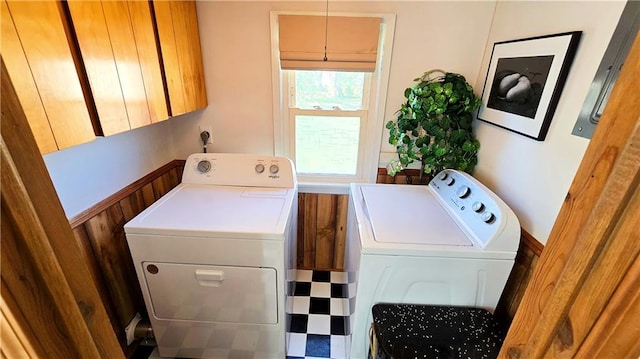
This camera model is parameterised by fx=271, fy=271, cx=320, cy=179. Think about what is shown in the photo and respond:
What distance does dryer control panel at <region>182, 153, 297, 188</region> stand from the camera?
173 cm

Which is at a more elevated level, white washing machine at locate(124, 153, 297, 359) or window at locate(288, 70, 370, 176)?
window at locate(288, 70, 370, 176)

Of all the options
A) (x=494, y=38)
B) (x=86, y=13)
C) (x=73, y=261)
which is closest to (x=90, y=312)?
(x=73, y=261)

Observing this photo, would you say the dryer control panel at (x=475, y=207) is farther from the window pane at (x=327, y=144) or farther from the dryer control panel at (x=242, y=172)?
the dryer control panel at (x=242, y=172)

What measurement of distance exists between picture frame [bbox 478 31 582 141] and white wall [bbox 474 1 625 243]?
32mm

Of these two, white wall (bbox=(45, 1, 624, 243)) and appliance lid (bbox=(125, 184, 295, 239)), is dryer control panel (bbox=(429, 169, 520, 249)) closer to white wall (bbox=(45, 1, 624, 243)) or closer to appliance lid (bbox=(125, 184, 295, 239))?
white wall (bbox=(45, 1, 624, 243))

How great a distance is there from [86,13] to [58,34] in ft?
0.44

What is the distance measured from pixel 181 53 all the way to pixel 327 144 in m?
1.05

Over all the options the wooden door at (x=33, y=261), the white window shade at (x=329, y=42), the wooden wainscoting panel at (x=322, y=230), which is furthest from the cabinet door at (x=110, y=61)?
the wooden wainscoting panel at (x=322, y=230)

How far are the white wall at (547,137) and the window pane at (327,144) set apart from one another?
2.79 ft

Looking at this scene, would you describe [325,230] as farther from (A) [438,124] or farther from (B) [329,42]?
(B) [329,42]

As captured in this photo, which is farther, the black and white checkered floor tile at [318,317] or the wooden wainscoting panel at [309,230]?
the wooden wainscoting panel at [309,230]

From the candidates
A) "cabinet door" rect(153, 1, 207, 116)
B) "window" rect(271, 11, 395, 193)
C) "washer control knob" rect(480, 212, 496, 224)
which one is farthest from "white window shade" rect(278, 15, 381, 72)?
"washer control knob" rect(480, 212, 496, 224)

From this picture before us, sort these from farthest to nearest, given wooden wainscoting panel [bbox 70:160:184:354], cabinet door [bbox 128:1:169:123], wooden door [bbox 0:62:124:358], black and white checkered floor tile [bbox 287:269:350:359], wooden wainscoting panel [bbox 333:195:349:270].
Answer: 1. wooden wainscoting panel [bbox 333:195:349:270]
2. black and white checkered floor tile [bbox 287:269:350:359]
3. wooden wainscoting panel [bbox 70:160:184:354]
4. cabinet door [bbox 128:1:169:123]
5. wooden door [bbox 0:62:124:358]

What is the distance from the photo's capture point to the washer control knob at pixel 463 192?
138 centimetres
